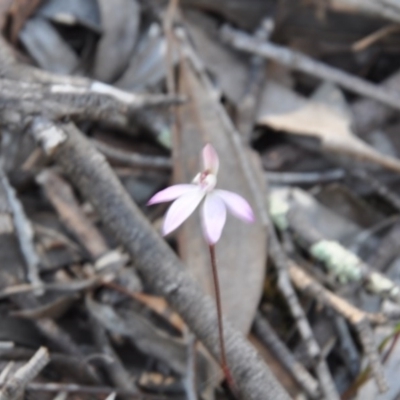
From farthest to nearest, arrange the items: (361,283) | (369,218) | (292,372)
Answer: (369,218)
(361,283)
(292,372)

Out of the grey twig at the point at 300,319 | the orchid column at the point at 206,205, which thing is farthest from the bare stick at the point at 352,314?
the orchid column at the point at 206,205

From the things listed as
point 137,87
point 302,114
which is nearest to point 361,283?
point 302,114

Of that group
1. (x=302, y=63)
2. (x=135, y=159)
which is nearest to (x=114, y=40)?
(x=135, y=159)

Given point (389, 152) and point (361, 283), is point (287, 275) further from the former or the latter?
point (389, 152)

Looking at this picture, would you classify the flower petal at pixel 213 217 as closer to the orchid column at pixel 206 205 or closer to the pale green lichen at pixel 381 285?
the orchid column at pixel 206 205

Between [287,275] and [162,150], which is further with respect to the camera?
[162,150]

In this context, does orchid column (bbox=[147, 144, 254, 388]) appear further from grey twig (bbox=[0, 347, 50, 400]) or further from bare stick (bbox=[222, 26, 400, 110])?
bare stick (bbox=[222, 26, 400, 110])
